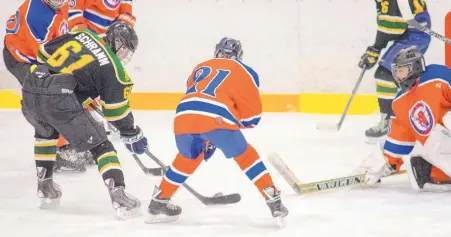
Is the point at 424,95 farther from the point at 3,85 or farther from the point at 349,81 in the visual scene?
the point at 3,85

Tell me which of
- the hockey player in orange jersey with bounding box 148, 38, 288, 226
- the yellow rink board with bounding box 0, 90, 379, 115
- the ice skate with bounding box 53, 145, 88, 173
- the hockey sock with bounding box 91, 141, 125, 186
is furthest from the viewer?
the yellow rink board with bounding box 0, 90, 379, 115

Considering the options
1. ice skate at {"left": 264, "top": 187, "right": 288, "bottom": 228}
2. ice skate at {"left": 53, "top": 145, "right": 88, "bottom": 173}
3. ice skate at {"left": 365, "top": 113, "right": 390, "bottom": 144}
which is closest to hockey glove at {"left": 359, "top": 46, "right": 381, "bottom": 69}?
ice skate at {"left": 365, "top": 113, "right": 390, "bottom": 144}

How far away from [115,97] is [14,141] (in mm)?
2310

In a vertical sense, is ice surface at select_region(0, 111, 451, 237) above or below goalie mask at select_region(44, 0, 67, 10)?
below

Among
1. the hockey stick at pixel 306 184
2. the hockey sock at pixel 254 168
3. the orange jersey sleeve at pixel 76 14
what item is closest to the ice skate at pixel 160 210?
the hockey sock at pixel 254 168

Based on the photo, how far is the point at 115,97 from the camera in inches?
151

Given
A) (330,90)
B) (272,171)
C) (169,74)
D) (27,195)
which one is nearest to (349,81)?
(330,90)

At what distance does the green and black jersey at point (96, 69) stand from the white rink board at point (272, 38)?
9.65 feet

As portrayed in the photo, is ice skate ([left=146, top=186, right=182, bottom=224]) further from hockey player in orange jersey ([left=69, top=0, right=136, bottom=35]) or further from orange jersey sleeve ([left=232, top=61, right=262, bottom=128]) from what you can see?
hockey player in orange jersey ([left=69, top=0, right=136, bottom=35])

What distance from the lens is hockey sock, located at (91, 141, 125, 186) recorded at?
386 centimetres

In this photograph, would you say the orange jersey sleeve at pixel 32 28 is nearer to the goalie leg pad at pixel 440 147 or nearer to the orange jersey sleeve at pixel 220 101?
the orange jersey sleeve at pixel 220 101

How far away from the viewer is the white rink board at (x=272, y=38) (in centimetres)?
658

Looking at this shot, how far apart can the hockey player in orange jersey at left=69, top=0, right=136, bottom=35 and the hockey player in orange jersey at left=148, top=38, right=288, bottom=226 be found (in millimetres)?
1947

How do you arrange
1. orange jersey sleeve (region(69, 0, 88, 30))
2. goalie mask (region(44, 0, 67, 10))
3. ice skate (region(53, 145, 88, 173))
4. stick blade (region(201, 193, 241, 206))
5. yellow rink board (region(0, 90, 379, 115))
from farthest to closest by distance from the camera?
yellow rink board (region(0, 90, 379, 115)) < orange jersey sleeve (region(69, 0, 88, 30)) < ice skate (region(53, 145, 88, 173)) < goalie mask (region(44, 0, 67, 10)) < stick blade (region(201, 193, 241, 206))
